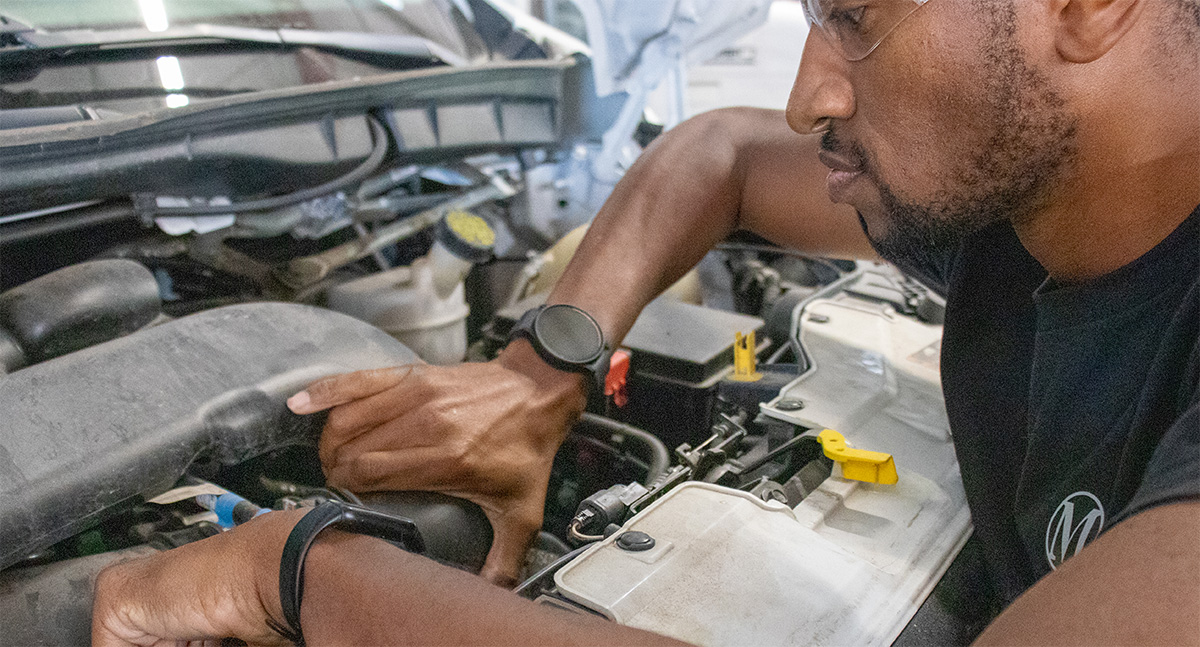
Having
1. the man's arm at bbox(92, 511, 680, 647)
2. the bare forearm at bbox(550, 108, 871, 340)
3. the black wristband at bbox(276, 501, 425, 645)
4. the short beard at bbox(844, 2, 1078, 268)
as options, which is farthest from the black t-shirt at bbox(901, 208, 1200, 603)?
the black wristband at bbox(276, 501, 425, 645)

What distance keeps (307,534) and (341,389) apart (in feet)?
0.89

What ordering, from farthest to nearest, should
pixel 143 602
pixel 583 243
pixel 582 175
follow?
pixel 582 175
pixel 583 243
pixel 143 602

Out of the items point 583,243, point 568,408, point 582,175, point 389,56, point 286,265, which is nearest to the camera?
point 568,408

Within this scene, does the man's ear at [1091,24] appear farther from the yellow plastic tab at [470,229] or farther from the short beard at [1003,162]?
the yellow plastic tab at [470,229]

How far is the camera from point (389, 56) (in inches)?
65.7

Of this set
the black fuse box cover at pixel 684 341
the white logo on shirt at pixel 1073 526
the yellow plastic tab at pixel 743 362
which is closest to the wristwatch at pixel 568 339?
the black fuse box cover at pixel 684 341

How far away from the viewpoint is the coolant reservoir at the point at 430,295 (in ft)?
4.56

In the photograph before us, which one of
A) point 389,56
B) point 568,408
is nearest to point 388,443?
point 568,408

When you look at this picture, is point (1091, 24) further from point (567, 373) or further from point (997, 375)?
point (567, 373)

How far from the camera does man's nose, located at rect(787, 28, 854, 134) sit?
788 millimetres

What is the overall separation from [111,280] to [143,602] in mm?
490

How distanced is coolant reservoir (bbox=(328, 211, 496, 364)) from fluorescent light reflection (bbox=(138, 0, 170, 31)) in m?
0.51

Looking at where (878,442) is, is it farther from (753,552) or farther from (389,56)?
(389,56)

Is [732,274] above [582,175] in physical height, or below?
below
